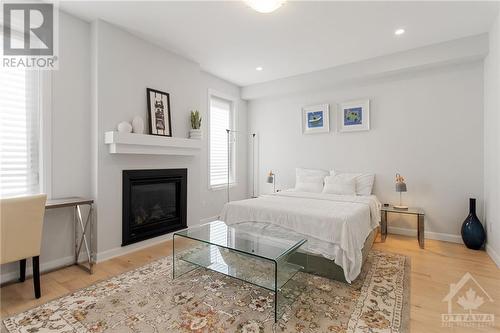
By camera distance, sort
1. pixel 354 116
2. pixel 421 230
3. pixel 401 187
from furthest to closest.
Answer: pixel 354 116 < pixel 401 187 < pixel 421 230

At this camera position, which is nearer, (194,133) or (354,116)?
(194,133)

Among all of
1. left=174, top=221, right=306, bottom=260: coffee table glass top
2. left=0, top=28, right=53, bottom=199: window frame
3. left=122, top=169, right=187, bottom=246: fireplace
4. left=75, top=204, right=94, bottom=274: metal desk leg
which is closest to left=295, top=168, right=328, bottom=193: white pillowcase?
left=174, top=221, right=306, bottom=260: coffee table glass top

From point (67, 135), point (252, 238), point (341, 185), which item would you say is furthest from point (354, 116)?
point (67, 135)

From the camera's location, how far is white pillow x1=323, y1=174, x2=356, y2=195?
4066 millimetres

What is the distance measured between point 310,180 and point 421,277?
2.30m

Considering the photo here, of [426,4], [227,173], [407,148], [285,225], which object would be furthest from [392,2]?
[227,173]

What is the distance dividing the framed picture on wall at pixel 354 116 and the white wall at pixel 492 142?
1530 millimetres

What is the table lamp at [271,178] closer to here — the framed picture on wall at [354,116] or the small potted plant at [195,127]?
the framed picture on wall at [354,116]

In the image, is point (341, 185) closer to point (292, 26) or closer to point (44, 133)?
point (292, 26)

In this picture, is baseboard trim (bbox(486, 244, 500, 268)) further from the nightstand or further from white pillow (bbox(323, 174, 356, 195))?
white pillow (bbox(323, 174, 356, 195))

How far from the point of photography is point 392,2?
262 cm

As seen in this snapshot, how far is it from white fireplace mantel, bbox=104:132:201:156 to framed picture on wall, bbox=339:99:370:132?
2.67 metres

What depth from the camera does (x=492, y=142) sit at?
310 cm

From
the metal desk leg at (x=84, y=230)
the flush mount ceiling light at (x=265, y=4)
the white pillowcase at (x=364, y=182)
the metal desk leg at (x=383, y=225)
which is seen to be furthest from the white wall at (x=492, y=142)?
the metal desk leg at (x=84, y=230)
